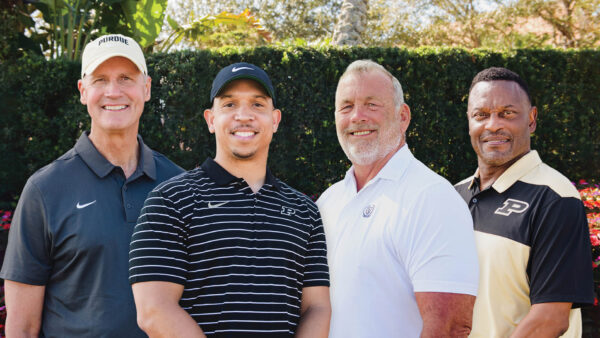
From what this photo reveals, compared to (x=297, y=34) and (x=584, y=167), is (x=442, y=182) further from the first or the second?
(x=297, y=34)

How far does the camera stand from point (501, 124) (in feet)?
10.8

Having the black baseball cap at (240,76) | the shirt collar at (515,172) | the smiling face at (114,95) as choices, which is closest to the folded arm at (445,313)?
the shirt collar at (515,172)

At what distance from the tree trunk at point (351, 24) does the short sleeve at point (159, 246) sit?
7502mm

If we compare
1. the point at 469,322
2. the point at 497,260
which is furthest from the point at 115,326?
the point at 497,260

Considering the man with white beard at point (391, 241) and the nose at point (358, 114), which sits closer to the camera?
the man with white beard at point (391, 241)

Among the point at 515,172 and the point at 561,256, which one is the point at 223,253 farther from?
the point at 515,172

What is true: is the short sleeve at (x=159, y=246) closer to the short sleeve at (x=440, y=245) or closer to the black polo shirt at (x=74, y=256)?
the black polo shirt at (x=74, y=256)

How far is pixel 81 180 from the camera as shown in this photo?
8.76 feet

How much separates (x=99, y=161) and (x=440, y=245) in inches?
72.3

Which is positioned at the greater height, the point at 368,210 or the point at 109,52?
the point at 109,52

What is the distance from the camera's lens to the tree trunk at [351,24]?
9.18 meters

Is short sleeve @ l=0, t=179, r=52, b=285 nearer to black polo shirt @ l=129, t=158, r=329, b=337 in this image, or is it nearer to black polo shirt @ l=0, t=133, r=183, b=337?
black polo shirt @ l=0, t=133, r=183, b=337

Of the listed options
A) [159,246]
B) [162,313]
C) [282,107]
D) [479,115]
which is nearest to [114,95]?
[159,246]

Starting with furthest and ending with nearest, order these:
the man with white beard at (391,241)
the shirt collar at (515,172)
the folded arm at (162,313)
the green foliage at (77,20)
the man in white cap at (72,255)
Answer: the green foliage at (77,20) < the shirt collar at (515,172) < the man in white cap at (72,255) < the man with white beard at (391,241) < the folded arm at (162,313)
